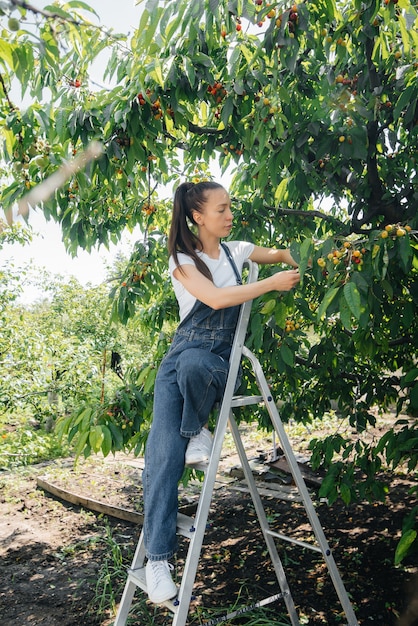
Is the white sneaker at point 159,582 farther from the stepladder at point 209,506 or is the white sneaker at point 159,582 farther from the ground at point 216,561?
the ground at point 216,561

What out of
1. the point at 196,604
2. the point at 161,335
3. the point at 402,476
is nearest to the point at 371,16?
the point at 161,335

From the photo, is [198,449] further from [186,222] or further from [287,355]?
[186,222]

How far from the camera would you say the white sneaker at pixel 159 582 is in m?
1.69

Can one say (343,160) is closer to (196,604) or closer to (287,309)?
(287,309)

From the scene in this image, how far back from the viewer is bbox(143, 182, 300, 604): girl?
1782 millimetres

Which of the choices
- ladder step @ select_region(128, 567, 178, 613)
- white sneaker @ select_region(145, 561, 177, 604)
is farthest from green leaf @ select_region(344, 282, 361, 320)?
ladder step @ select_region(128, 567, 178, 613)

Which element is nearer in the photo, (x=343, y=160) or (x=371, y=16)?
(x=371, y=16)

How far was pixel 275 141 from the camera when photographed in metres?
2.53

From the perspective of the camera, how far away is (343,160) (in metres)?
2.55

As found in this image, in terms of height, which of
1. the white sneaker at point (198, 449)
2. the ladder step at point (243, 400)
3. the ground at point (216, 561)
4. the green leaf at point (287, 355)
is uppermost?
the green leaf at point (287, 355)

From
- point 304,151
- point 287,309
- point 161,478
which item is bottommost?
point 161,478

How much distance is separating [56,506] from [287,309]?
3.23 m

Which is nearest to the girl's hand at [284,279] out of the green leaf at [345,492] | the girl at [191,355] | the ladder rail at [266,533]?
the girl at [191,355]

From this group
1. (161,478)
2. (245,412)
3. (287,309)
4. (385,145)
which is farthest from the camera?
→ (245,412)
